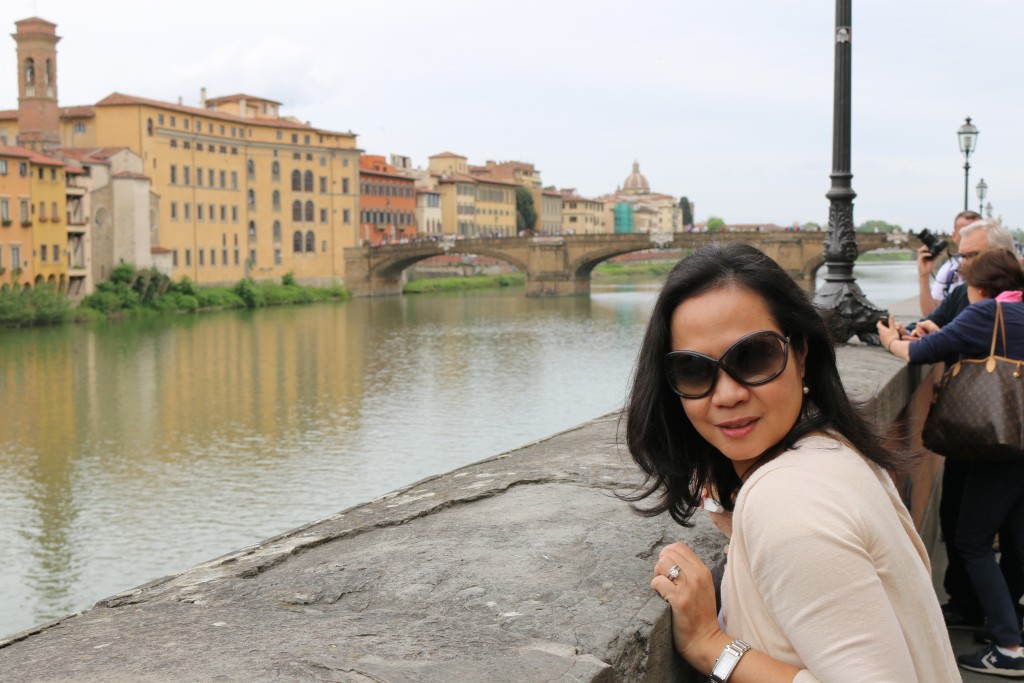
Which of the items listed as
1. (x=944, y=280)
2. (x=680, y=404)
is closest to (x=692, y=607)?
(x=680, y=404)

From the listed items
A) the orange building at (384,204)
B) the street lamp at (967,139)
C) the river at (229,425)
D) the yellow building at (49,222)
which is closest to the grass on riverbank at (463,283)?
the orange building at (384,204)

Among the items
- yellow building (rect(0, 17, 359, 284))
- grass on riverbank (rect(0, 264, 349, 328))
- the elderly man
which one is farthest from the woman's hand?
yellow building (rect(0, 17, 359, 284))

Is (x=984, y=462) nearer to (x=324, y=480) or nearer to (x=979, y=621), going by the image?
(x=979, y=621)

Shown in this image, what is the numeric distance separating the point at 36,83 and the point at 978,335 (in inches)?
1864

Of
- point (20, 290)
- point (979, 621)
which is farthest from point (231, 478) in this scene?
point (20, 290)

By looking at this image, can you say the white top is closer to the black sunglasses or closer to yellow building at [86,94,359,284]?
the black sunglasses

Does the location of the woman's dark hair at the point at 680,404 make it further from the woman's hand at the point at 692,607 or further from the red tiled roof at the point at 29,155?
the red tiled roof at the point at 29,155

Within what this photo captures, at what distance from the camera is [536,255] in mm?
52094

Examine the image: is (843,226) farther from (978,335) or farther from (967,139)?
(967,139)

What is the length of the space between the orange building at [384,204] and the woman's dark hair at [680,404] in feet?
196

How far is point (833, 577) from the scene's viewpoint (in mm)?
1083

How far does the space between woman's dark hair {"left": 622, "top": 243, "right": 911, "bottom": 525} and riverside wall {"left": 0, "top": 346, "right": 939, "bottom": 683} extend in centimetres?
15

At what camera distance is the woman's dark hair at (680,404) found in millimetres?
1370

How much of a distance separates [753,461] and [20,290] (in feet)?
122
